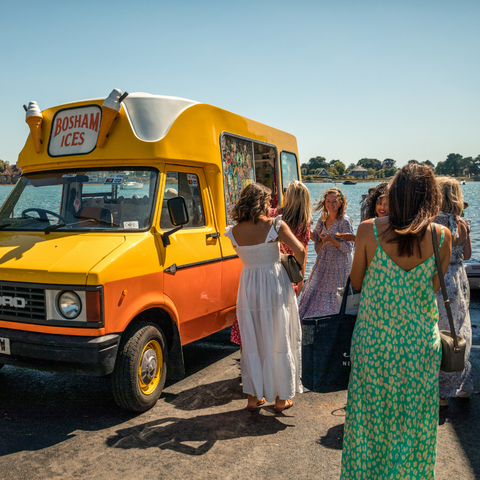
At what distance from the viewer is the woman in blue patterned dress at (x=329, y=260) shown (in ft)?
19.4

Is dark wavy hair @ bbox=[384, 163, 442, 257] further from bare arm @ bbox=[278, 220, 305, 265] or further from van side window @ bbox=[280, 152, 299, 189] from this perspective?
van side window @ bbox=[280, 152, 299, 189]

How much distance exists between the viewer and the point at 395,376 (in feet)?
9.03

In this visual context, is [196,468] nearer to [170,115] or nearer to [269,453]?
[269,453]

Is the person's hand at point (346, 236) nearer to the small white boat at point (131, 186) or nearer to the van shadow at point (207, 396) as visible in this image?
the van shadow at point (207, 396)

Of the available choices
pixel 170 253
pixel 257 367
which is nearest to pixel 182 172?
pixel 170 253

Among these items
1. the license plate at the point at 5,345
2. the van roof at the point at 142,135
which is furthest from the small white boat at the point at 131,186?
the license plate at the point at 5,345

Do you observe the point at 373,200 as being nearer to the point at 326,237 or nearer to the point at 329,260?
the point at 326,237

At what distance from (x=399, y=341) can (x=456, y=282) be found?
2042 millimetres

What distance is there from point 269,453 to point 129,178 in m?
2.80

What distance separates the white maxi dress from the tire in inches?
33.0

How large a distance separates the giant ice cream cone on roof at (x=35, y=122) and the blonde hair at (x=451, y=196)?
3.95 m

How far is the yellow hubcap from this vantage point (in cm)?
441

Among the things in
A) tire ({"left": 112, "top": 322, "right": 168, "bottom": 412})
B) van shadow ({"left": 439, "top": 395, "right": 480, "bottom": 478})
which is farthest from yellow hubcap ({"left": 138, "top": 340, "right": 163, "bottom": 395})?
van shadow ({"left": 439, "top": 395, "right": 480, "bottom": 478})

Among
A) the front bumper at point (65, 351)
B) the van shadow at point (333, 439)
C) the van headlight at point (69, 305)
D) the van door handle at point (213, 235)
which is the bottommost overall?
the van shadow at point (333, 439)
